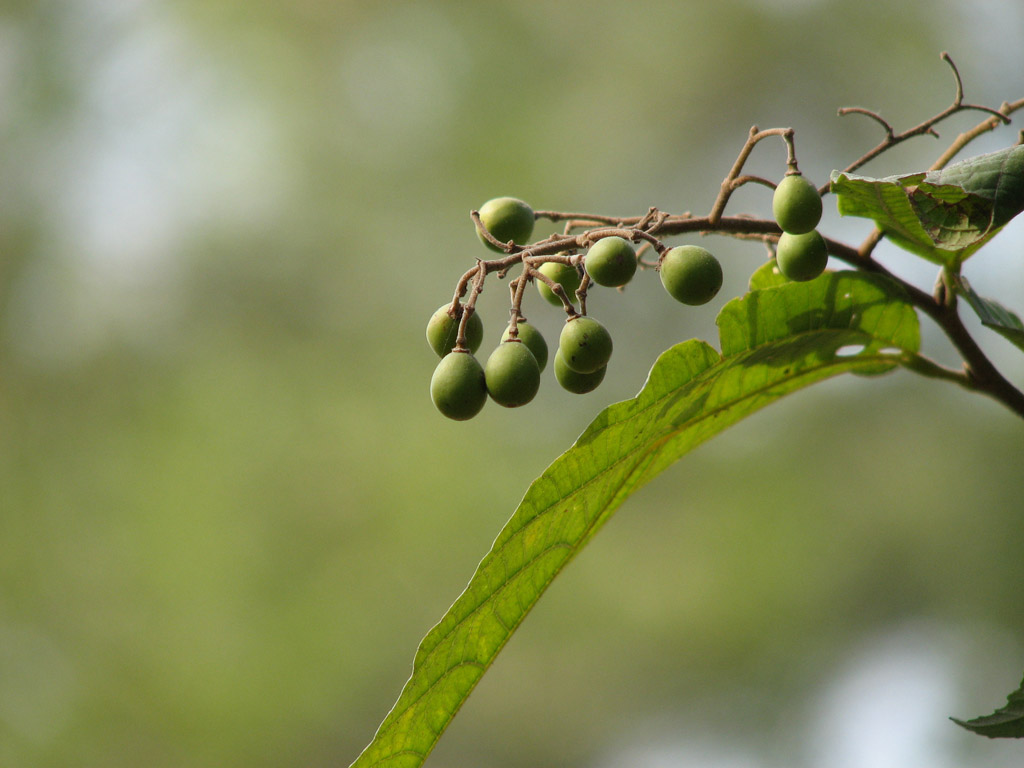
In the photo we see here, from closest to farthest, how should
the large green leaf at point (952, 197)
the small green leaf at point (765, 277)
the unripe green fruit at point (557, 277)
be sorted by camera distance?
the large green leaf at point (952, 197) → the unripe green fruit at point (557, 277) → the small green leaf at point (765, 277)

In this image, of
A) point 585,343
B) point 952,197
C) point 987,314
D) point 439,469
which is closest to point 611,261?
point 585,343

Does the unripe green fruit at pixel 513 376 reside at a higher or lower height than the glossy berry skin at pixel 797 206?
lower

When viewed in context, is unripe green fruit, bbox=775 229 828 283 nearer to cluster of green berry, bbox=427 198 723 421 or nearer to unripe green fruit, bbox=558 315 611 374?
cluster of green berry, bbox=427 198 723 421

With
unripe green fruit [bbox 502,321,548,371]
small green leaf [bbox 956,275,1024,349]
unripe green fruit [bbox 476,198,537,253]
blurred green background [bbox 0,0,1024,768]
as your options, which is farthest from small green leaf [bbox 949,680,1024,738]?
blurred green background [bbox 0,0,1024,768]

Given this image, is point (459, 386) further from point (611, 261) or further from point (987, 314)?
point (987, 314)

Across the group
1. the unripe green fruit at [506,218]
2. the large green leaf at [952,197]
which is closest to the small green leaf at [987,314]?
the large green leaf at [952,197]

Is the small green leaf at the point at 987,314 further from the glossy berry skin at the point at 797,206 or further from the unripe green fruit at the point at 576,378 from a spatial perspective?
the unripe green fruit at the point at 576,378
